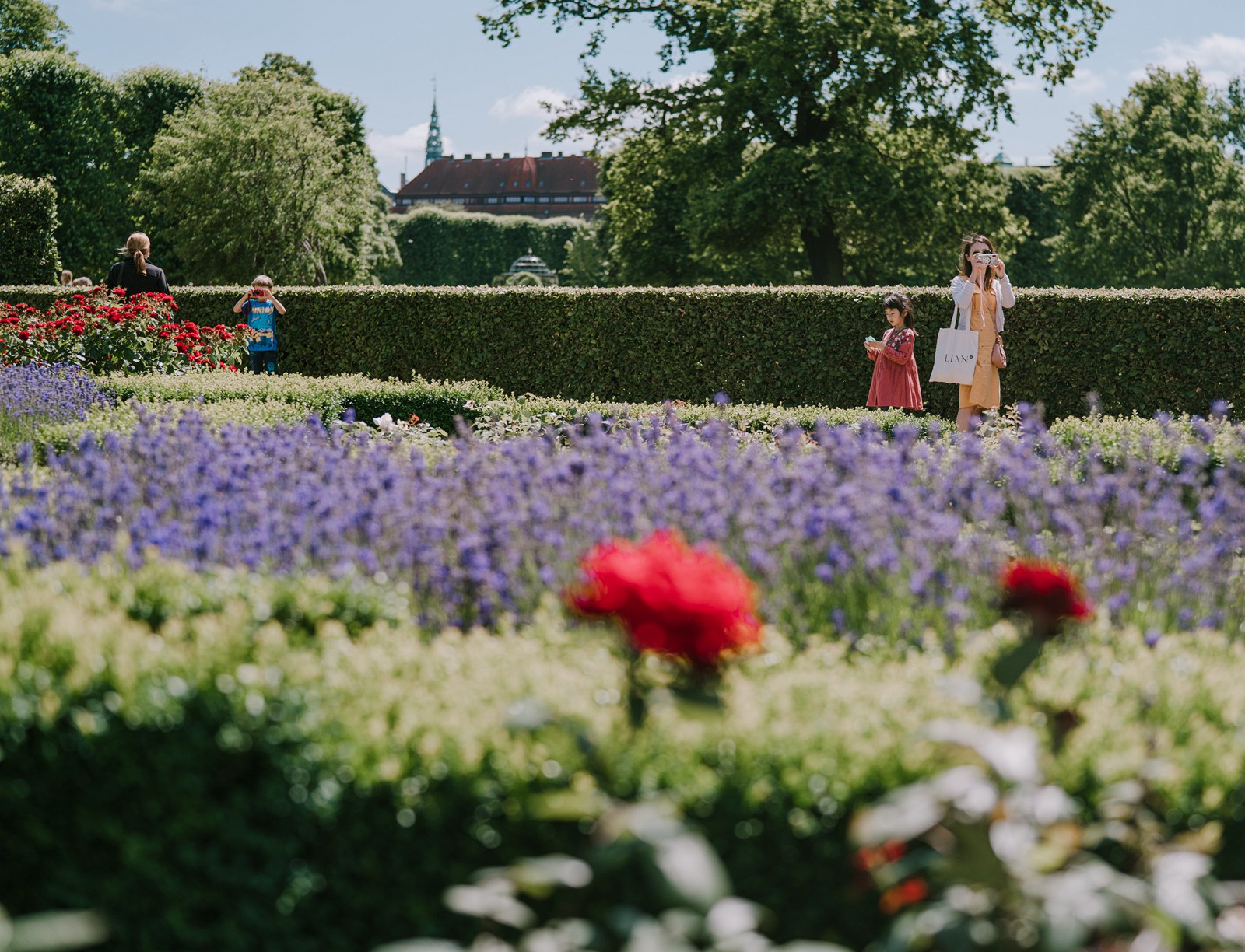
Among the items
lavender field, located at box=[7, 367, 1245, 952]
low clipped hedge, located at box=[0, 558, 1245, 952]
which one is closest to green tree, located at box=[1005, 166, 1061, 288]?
lavender field, located at box=[7, 367, 1245, 952]

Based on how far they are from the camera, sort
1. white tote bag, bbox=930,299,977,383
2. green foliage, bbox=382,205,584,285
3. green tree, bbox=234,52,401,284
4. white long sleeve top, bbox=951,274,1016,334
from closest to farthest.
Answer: white long sleeve top, bbox=951,274,1016,334
white tote bag, bbox=930,299,977,383
green tree, bbox=234,52,401,284
green foliage, bbox=382,205,584,285

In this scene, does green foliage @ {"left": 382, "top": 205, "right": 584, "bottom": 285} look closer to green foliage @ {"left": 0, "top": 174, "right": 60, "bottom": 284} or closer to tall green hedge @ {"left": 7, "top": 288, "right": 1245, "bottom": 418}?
green foliage @ {"left": 0, "top": 174, "right": 60, "bottom": 284}

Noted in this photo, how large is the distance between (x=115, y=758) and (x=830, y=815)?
4.86 feet

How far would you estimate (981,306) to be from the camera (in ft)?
31.5

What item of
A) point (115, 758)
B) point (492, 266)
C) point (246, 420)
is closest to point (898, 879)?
point (115, 758)

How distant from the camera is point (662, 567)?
7.36 ft

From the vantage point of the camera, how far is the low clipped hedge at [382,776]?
2279 mm

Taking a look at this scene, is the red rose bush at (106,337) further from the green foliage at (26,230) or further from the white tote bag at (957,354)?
the green foliage at (26,230)

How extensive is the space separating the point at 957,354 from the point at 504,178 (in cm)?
11038

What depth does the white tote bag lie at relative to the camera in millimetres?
9586

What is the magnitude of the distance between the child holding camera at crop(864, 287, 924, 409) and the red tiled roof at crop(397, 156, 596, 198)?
10651cm

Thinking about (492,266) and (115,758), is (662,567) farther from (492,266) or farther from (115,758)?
(492,266)

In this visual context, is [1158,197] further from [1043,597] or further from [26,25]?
[26,25]

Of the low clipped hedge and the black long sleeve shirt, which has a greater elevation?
the black long sleeve shirt
